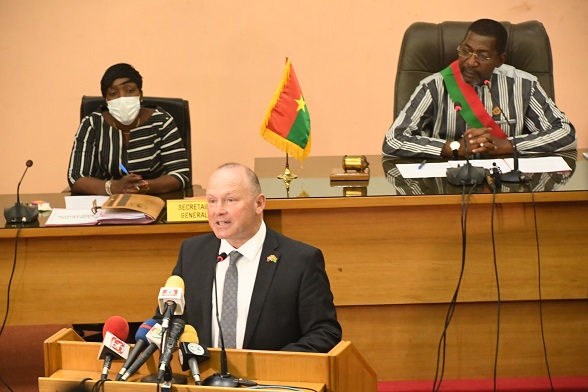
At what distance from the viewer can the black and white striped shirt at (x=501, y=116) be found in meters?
5.15

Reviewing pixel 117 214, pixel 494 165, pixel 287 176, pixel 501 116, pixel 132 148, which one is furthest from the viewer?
pixel 501 116

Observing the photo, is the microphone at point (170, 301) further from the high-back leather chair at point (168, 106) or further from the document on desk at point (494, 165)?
the high-back leather chair at point (168, 106)

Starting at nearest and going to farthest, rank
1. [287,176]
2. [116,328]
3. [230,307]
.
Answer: [116,328], [230,307], [287,176]

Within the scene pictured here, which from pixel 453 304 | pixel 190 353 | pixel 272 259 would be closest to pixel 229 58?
pixel 453 304

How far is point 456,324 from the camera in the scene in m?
4.52

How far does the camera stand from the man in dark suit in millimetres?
3301

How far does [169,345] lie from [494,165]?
94.0 inches

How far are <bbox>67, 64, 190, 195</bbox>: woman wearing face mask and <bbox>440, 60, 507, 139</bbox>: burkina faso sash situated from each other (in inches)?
53.2

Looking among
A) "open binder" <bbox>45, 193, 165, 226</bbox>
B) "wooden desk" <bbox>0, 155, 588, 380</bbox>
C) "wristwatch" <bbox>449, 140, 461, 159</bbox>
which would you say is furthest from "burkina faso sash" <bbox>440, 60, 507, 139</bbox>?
"open binder" <bbox>45, 193, 165, 226</bbox>

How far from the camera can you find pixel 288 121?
476 centimetres

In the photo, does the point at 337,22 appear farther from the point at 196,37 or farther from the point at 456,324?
the point at 456,324

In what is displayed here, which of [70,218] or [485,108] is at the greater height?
[485,108]

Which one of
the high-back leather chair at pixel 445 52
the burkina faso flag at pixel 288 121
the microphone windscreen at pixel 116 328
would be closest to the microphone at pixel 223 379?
the microphone windscreen at pixel 116 328

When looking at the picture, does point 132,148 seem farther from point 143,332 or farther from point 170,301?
point 170,301
